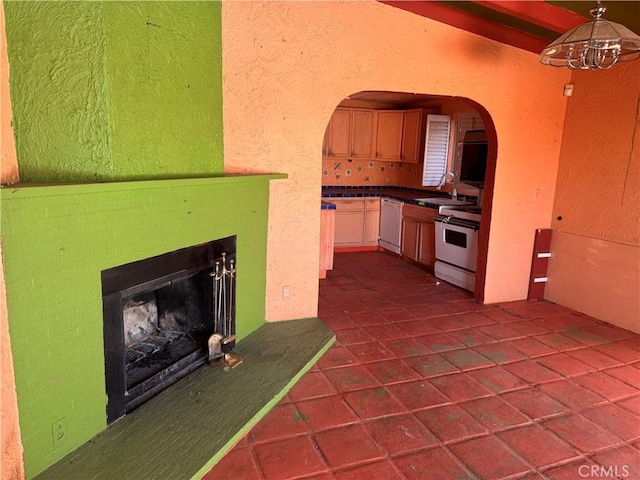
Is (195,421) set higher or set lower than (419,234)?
lower

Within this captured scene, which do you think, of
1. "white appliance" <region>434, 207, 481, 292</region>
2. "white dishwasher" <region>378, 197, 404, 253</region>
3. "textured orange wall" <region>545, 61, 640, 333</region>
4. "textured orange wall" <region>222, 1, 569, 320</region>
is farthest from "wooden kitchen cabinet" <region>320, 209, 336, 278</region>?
"textured orange wall" <region>545, 61, 640, 333</region>

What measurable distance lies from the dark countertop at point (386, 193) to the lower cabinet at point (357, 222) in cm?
11

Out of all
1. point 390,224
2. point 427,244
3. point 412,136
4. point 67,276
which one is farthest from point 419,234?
point 67,276

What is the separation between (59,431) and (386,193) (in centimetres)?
568

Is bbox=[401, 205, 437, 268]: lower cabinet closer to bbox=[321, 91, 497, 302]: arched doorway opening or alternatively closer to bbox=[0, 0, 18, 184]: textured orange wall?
bbox=[321, 91, 497, 302]: arched doorway opening

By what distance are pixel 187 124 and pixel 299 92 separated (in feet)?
3.53

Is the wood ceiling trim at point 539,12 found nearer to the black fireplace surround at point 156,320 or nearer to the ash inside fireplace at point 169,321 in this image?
the black fireplace surround at point 156,320

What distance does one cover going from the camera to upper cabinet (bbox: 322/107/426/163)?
6.67 m

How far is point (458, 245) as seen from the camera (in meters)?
5.04

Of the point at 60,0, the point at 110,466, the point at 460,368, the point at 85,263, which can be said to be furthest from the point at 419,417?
the point at 60,0

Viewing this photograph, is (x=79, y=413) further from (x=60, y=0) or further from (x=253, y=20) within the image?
(x=253, y=20)

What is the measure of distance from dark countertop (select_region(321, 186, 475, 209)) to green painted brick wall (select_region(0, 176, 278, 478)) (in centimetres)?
399

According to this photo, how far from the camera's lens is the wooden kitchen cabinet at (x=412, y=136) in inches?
258

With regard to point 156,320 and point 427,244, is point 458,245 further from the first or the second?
point 156,320
